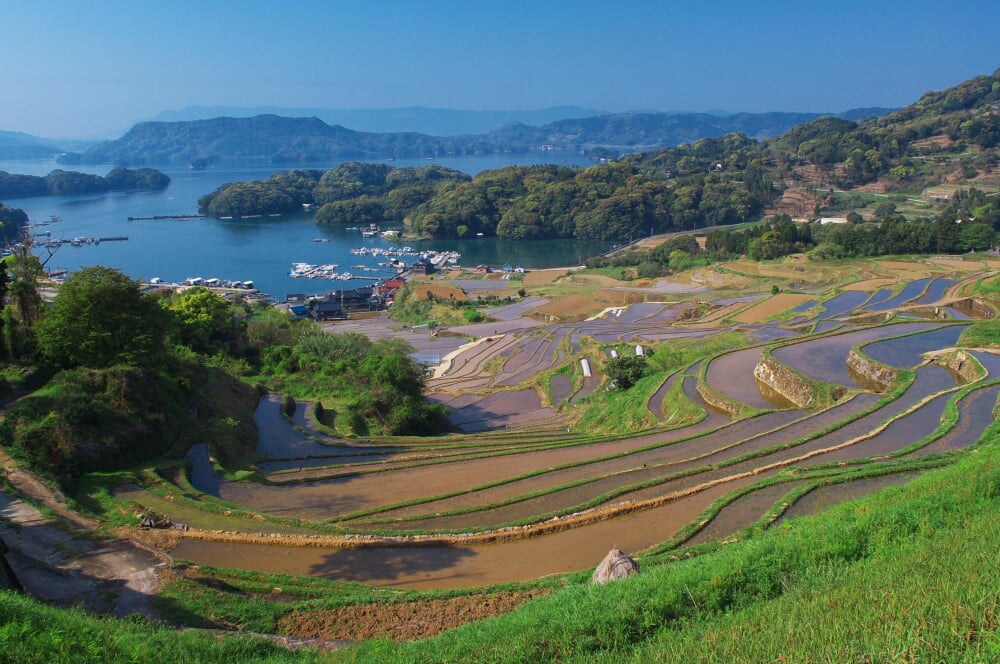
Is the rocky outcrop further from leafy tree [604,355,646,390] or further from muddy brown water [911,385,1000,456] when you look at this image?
leafy tree [604,355,646,390]

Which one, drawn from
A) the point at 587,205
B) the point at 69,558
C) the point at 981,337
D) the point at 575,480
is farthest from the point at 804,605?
the point at 587,205

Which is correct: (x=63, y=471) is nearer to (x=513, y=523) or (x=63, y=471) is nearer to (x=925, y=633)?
(x=513, y=523)

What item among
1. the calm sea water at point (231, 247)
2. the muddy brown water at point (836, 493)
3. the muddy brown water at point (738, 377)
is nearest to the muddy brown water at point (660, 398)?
the muddy brown water at point (738, 377)

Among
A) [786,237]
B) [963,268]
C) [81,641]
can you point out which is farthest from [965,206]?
[81,641]

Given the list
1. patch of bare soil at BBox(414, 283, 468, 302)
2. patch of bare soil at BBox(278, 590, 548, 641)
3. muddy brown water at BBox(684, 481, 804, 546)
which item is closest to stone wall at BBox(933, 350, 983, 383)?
muddy brown water at BBox(684, 481, 804, 546)

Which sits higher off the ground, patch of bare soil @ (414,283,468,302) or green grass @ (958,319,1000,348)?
green grass @ (958,319,1000,348)
